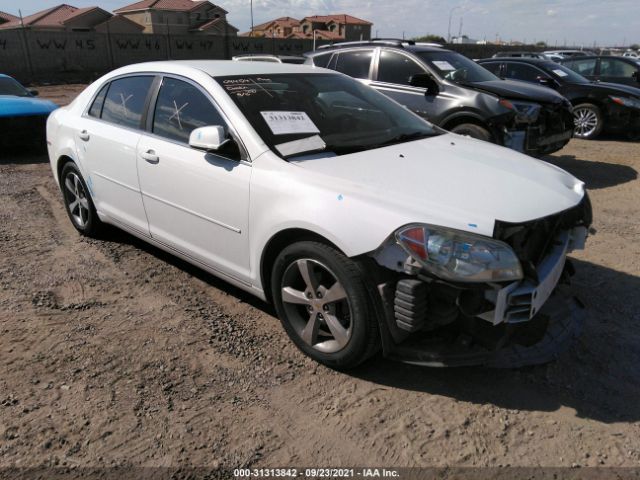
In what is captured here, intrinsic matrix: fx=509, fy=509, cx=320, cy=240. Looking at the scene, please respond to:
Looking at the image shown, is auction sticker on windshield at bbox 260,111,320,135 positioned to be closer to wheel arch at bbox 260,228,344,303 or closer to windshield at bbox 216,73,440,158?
windshield at bbox 216,73,440,158

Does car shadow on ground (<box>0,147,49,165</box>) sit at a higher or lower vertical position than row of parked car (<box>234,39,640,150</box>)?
lower

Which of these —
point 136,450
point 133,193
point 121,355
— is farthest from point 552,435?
point 133,193

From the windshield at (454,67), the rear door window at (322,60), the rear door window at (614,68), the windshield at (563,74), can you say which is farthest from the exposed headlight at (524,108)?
the rear door window at (614,68)

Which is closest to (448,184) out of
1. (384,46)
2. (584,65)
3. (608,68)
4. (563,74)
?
(384,46)

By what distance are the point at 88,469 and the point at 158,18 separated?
68165mm

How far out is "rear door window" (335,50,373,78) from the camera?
24.9 ft

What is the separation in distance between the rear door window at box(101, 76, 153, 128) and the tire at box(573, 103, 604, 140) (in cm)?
860

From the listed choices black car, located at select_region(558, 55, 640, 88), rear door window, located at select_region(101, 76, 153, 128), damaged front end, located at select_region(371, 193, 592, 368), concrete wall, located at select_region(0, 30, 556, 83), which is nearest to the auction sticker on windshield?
damaged front end, located at select_region(371, 193, 592, 368)

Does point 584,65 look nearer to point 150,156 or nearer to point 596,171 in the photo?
point 596,171

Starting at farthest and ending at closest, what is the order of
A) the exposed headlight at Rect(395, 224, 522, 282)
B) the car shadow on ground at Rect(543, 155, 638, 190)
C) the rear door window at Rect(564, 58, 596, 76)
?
the rear door window at Rect(564, 58, 596, 76) → the car shadow on ground at Rect(543, 155, 638, 190) → the exposed headlight at Rect(395, 224, 522, 282)

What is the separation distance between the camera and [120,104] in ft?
13.7

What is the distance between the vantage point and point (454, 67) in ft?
24.3

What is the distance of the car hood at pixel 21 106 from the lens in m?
8.32

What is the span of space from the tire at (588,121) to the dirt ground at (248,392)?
6.88 m
